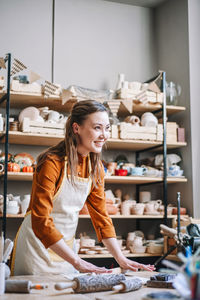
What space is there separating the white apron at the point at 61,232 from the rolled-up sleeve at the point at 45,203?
109mm

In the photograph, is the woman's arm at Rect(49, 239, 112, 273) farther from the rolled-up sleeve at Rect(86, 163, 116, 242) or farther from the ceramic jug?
the ceramic jug

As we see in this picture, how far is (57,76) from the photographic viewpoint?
3.88 m

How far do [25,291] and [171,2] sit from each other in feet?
11.8

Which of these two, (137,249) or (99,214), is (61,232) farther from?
(137,249)

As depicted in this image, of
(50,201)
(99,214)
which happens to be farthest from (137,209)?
(50,201)

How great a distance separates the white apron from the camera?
1903 mm

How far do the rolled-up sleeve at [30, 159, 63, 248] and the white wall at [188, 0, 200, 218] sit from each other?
2.11m

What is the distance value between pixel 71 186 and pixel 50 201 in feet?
0.74

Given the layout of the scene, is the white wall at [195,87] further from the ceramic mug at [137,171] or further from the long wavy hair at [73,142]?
the long wavy hair at [73,142]

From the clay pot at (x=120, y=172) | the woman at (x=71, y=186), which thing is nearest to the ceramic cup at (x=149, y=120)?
the clay pot at (x=120, y=172)

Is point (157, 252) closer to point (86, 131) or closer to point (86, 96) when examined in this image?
point (86, 96)

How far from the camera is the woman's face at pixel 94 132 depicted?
1854 mm

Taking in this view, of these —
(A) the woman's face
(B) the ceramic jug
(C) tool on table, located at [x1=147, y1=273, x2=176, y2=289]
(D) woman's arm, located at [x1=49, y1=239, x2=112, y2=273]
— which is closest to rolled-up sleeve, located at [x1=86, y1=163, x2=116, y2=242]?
(A) the woman's face

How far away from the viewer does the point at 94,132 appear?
1851 mm
